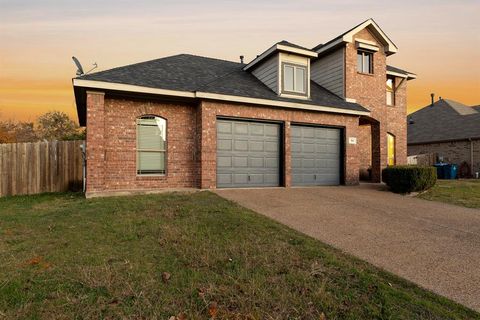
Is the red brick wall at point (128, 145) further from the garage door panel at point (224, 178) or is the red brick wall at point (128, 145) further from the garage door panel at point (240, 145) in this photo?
the garage door panel at point (240, 145)

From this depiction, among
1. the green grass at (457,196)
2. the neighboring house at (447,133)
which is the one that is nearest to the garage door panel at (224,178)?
the green grass at (457,196)

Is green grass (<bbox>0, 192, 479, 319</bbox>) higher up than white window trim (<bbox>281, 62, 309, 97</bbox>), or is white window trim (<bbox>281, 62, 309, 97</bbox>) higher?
white window trim (<bbox>281, 62, 309, 97</bbox>)

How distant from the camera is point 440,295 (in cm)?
330

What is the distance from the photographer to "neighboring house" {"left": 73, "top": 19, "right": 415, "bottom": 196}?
991 centimetres

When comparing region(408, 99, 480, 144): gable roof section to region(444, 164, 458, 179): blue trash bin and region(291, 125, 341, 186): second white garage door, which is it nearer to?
region(444, 164, 458, 179): blue trash bin

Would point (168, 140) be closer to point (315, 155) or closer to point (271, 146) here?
point (271, 146)

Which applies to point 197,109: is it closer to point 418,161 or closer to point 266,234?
point 266,234

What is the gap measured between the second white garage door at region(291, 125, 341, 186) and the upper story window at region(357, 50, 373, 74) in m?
4.39

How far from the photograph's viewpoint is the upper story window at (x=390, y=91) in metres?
17.7

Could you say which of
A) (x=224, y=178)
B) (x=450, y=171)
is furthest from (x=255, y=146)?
(x=450, y=171)

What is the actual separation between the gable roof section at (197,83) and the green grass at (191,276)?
5260 millimetres

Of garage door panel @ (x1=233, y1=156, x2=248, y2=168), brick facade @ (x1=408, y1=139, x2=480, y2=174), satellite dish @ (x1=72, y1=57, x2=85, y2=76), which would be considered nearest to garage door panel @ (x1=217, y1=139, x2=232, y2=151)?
garage door panel @ (x1=233, y1=156, x2=248, y2=168)

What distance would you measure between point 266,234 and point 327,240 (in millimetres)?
1137

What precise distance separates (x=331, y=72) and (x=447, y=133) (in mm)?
15779
